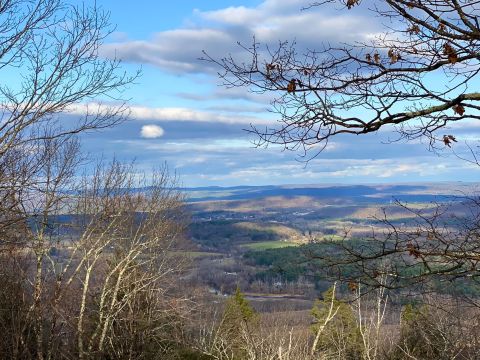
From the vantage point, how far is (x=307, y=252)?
5148 mm

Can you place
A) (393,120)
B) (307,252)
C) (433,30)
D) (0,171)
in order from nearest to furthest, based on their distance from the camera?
(433,30) → (393,120) → (307,252) → (0,171)

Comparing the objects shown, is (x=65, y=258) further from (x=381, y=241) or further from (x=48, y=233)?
(x=381, y=241)

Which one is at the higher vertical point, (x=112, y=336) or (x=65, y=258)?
(x=65, y=258)

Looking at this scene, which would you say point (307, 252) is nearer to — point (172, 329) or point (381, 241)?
point (381, 241)

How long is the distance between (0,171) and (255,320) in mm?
24438

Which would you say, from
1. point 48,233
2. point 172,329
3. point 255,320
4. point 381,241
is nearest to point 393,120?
point 381,241

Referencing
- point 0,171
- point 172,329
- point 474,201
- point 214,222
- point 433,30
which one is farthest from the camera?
point 214,222

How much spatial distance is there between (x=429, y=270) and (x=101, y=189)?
14.3m

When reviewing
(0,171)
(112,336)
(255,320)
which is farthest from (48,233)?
(255,320)

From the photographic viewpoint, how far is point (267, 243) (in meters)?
109

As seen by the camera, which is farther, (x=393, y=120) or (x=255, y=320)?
(x=255, y=320)

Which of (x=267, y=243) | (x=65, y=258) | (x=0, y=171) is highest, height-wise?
(x=0, y=171)

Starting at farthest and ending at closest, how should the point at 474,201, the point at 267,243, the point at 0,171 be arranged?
the point at 267,243 → the point at 0,171 → the point at 474,201

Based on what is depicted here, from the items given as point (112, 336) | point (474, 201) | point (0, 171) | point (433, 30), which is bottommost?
point (112, 336)
